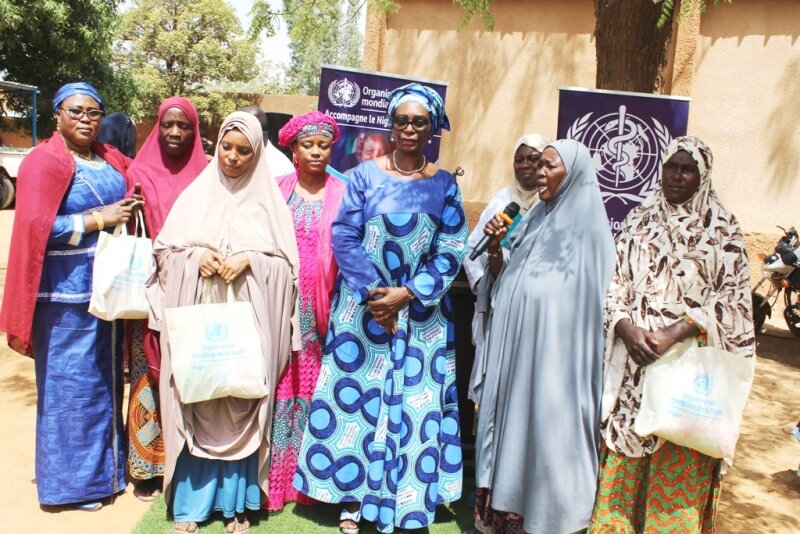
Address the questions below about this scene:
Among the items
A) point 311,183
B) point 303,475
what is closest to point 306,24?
point 311,183

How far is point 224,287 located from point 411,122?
3.84 feet

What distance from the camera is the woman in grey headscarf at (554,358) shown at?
2.83 meters

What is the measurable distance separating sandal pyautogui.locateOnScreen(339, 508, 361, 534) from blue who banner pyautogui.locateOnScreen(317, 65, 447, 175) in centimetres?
283

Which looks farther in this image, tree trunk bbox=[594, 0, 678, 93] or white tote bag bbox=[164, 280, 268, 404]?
tree trunk bbox=[594, 0, 678, 93]

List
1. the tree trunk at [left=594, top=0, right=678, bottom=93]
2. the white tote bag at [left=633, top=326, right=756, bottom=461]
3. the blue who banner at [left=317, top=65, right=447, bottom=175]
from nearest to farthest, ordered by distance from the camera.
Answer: the white tote bag at [left=633, top=326, right=756, bottom=461] → the tree trunk at [left=594, top=0, right=678, bottom=93] → the blue who banner at [left=317, top=65, right=447, bottom=175]

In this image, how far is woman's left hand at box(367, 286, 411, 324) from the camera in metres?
3.03

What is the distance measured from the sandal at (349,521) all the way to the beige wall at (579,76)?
6789mm

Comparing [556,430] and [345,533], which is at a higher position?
[556,430]

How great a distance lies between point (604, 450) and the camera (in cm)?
293

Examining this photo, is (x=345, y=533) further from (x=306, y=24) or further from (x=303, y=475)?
(x=306, y=24)

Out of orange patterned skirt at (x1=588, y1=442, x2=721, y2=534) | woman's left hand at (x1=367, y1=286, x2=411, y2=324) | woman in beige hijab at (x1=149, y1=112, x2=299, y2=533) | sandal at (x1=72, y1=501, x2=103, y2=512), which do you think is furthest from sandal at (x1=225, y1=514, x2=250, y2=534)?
orange patterned skirt at (x1=588, y1=442, x2=721, y2=534)

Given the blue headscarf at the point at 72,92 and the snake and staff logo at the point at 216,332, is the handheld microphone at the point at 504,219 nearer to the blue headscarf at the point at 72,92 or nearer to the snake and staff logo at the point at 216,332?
the snake and staff logo at the point at 216,332

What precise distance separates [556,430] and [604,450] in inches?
11.1

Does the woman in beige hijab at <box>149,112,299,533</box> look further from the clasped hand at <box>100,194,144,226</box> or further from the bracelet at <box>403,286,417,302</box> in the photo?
the bracelet at <box>403,286,417,302</box>
